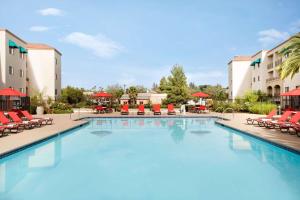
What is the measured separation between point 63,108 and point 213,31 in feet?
64.9

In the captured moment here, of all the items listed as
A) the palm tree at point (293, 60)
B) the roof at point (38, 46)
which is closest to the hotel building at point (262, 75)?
the palm tree at point (293, 60)

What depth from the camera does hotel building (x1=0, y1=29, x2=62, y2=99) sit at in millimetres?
24359

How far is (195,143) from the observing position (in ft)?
40.0

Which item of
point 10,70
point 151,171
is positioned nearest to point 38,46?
point 10,70

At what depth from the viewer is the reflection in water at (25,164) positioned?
22.0 feet

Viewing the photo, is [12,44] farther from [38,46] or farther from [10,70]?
[38,46]

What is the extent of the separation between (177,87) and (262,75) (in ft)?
50.0

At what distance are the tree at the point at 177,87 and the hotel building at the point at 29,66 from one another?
19065 millimetres

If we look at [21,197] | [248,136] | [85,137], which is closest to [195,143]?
[248,136]

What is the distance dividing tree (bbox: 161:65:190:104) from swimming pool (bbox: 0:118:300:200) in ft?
110

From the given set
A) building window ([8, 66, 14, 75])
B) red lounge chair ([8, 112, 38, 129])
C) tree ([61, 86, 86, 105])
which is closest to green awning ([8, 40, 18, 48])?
building window ([8, 66, 14, 75])

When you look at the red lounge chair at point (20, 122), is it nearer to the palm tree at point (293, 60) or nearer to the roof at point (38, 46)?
the palm tree at point (293, 60)

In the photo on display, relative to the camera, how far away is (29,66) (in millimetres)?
33594

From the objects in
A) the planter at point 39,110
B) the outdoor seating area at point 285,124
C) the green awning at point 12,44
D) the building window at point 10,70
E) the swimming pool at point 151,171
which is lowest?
the swimming pool at point 151,171
